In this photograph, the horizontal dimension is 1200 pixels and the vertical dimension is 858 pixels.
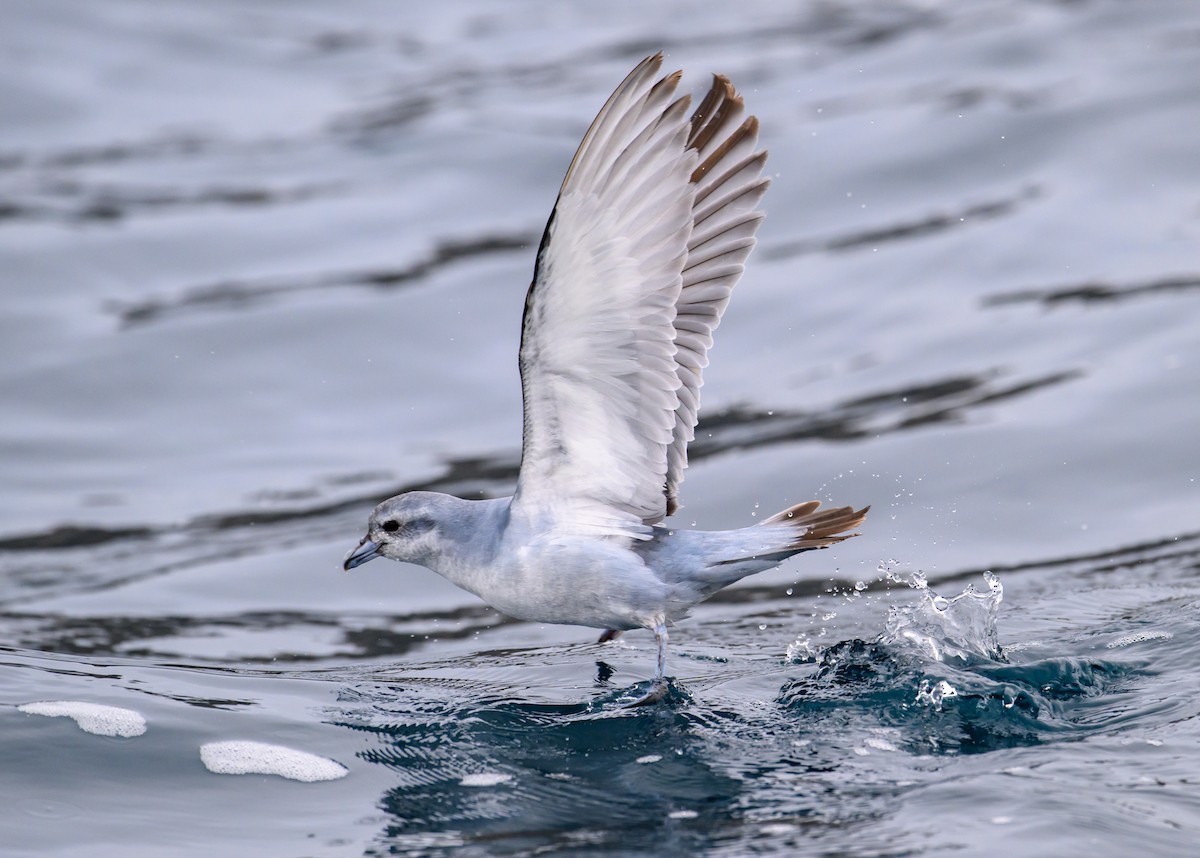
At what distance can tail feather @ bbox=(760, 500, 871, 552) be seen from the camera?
5.20 metres

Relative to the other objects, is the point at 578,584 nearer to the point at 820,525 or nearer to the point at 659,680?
the point at 659,680

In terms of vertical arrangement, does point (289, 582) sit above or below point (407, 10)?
below

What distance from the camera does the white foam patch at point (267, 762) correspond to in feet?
16.3

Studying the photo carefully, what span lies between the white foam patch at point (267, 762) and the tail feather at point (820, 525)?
1.69m

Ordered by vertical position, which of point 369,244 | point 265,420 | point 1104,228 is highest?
point 369,244

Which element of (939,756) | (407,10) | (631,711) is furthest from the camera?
(407,10)

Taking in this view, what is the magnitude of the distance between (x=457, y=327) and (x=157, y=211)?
335cm

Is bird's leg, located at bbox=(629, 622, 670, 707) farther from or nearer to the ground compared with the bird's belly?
nearer to the ground

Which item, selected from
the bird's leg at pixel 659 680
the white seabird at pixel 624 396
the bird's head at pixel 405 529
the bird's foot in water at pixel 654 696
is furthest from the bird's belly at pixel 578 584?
the bird's head at pixel 405 529

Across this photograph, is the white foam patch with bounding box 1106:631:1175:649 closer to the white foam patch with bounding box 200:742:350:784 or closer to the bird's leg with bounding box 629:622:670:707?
the bird's leg with bounding box 629:622:670:707

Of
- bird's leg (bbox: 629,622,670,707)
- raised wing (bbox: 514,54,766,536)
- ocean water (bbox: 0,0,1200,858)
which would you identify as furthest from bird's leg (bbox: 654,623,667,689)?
raised wing (bbox: 514,54,766,536)

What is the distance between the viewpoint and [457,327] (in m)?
10.7

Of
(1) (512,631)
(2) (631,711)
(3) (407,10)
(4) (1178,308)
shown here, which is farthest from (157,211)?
(2) (631,711)

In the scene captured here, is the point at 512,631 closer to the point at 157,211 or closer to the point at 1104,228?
the point at 1104,228
